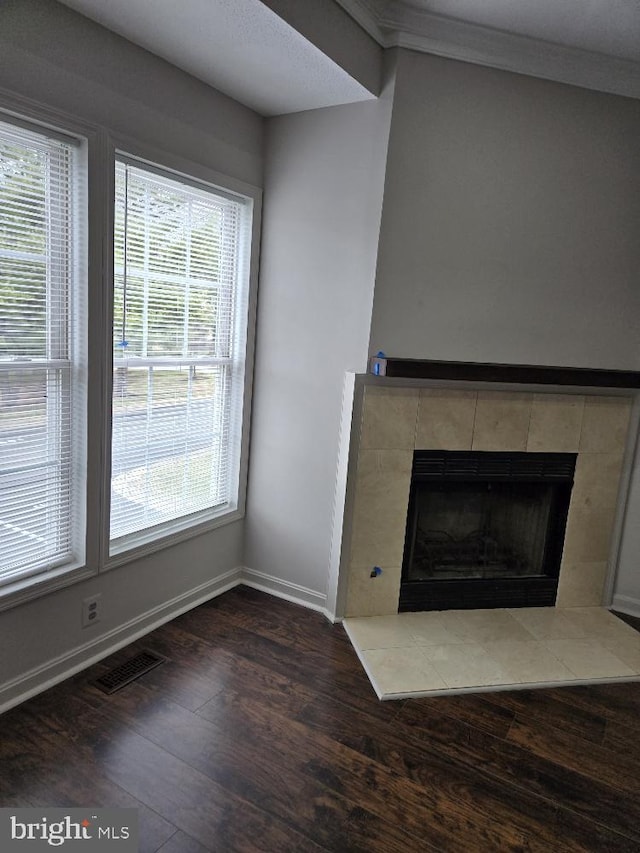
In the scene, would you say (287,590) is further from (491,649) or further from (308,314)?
(308,314)

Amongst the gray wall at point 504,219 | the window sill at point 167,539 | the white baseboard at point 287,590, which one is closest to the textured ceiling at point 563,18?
the gray wall at point 504,219

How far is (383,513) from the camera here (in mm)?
3000

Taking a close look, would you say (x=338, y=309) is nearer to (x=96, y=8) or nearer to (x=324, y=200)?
(x=324, y=200)

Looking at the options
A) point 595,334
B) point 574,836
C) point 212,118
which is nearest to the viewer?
point 574,836

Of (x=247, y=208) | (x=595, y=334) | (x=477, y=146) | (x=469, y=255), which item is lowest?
(x=595, y=334)

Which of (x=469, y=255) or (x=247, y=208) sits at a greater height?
(x=247, y=208)

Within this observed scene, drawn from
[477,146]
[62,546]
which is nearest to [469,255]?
[477,146]

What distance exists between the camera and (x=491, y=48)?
8.66 feet

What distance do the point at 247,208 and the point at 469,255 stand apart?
47.8 inches

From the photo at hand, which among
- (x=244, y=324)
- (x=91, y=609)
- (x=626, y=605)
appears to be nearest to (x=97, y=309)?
(x=244, y=324)

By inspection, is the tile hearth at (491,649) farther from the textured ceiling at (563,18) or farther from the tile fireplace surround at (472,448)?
the textured ceiling at (563,18)

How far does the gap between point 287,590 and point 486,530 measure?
48.8 inches

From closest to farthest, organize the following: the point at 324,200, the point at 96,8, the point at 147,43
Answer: the point at 96,8
the point at 147,43
the point at 324,200
